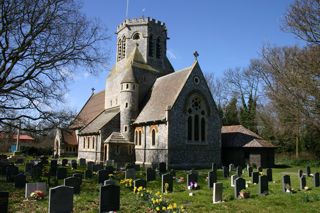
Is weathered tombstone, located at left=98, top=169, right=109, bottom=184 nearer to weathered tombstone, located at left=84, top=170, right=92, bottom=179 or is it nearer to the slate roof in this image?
weathered tombstone, located at left=84, top=170, right=92, bottom=179

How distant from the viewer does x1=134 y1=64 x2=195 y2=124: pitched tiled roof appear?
88.0 ft

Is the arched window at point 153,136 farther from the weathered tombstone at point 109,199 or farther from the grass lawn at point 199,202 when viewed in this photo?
the weathered tombstone at point 109,199

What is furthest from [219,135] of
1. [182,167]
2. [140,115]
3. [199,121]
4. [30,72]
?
[30,72]

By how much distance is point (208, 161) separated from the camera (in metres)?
27.4

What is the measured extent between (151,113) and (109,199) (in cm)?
1890

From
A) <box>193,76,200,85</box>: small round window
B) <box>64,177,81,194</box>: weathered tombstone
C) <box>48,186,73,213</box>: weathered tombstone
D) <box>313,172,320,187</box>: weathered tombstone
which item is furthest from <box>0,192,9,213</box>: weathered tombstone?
<box>193,76,200,85</box>: small round window

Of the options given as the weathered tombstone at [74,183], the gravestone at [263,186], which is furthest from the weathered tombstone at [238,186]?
Answer: the weathered tombstone at [74,183]

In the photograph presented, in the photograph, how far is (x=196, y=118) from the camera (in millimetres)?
27438

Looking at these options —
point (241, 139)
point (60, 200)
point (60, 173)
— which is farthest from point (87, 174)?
point (241, 139)

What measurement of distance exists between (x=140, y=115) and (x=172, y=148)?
18.0 feet

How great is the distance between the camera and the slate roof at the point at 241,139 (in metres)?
28.2

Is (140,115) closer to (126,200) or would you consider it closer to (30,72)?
(30,72)

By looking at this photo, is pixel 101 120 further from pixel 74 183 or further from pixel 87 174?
pixel 74 183

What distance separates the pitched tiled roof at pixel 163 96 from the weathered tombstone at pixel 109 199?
16.3 meters
